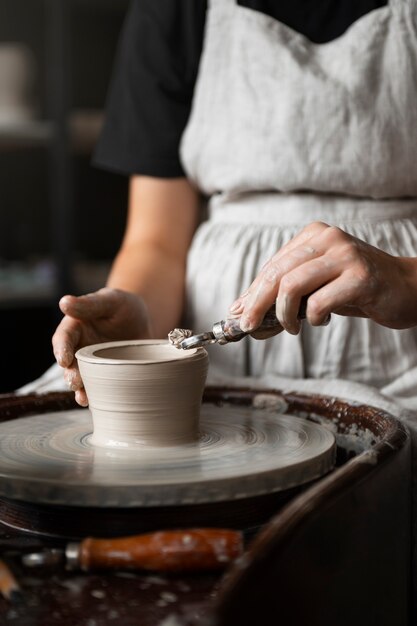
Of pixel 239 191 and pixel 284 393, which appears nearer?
pixel 284 393

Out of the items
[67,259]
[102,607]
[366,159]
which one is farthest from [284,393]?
[67,259]

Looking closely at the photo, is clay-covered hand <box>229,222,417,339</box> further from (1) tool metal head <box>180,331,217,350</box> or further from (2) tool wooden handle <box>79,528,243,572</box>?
(2) tool wooden handle <box>79,528,243,572</box>

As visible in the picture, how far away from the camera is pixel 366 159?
107 centimetres

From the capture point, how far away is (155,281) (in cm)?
119

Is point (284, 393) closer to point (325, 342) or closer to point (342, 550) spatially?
point (325, 342)

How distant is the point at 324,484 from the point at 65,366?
0.37 m

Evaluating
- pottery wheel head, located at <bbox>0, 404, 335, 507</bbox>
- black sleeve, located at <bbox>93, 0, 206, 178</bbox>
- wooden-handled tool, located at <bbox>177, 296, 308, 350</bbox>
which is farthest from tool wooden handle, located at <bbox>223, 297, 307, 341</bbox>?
black sleeve, located at <bbox>93, 0, 206, 178</bbox>

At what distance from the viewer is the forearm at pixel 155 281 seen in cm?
116

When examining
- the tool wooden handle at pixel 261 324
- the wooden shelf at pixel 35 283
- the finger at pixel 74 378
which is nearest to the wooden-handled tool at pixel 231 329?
Result: the tool wooden handle at pixel 261 324

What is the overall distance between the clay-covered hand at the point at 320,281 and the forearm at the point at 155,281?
1.25 feet

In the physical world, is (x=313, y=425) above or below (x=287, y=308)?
below

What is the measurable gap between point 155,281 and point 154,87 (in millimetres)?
338

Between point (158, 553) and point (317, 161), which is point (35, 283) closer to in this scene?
point (317, 161)

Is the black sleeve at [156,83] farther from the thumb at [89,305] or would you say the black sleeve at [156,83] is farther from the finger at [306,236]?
the finger at [306,236]
